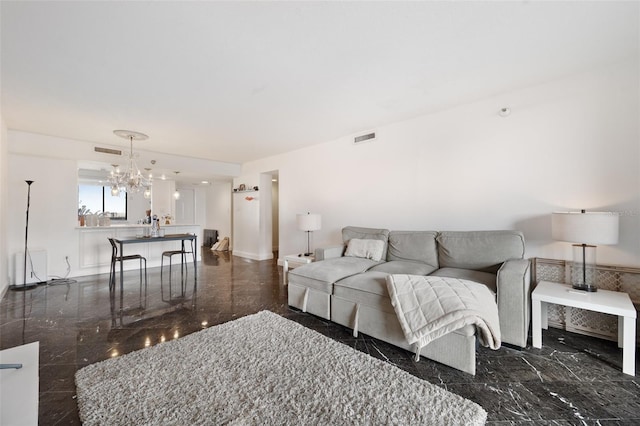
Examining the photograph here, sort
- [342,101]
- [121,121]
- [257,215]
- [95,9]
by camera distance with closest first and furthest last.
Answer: [95,9] → [342,101] → [121,121] → [257,215]

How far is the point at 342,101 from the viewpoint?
3.25 m

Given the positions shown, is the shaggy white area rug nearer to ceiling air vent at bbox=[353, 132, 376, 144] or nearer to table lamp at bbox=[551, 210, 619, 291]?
table lamp at bbox=[551, 210, 619, 291]

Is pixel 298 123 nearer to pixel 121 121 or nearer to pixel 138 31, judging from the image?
pixel 138 31

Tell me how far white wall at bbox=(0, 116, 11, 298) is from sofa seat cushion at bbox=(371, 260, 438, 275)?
514 centimetres

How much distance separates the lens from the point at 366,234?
392cm

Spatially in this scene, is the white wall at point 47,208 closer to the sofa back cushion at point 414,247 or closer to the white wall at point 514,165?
the white wall at point 514,165

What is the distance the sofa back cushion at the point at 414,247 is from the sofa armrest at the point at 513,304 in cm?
100

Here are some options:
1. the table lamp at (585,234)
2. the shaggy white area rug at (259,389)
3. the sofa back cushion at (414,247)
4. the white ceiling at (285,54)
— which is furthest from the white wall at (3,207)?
the table lamp at (585,234)

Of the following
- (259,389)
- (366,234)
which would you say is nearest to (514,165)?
(366,234)

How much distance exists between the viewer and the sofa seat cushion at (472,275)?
242cm

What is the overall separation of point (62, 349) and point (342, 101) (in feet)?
12.1

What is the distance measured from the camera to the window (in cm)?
744

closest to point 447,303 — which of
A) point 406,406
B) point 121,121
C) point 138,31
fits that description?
point 406,406

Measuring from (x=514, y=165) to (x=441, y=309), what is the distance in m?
2.13
